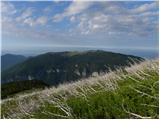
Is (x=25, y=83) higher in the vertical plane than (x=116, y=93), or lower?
lower

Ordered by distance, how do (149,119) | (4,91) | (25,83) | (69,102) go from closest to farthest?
(149,119)
(69,102)
(4,91)
(25,83)

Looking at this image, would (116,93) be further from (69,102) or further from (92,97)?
(69,102)

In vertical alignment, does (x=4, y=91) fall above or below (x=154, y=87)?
below

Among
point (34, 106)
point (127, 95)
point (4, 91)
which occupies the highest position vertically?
point (127, 95)

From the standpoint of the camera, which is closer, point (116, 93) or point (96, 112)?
point (96, 112)

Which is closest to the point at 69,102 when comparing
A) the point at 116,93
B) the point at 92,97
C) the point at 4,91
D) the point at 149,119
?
the point at 92,97

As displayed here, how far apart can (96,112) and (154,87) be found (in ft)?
4.42

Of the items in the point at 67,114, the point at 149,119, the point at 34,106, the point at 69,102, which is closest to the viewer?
the point at 149,119

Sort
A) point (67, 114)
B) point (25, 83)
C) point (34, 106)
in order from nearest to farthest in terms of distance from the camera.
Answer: point (67, 114), point (34, 106), point (25, 83)

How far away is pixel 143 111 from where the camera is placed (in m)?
7.86

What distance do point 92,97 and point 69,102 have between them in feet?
2.24

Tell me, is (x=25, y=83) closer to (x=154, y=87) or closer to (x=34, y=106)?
(x=34, y=106)

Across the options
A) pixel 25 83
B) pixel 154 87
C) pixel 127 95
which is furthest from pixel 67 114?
pixel 25 83

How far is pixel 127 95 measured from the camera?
8867mm
